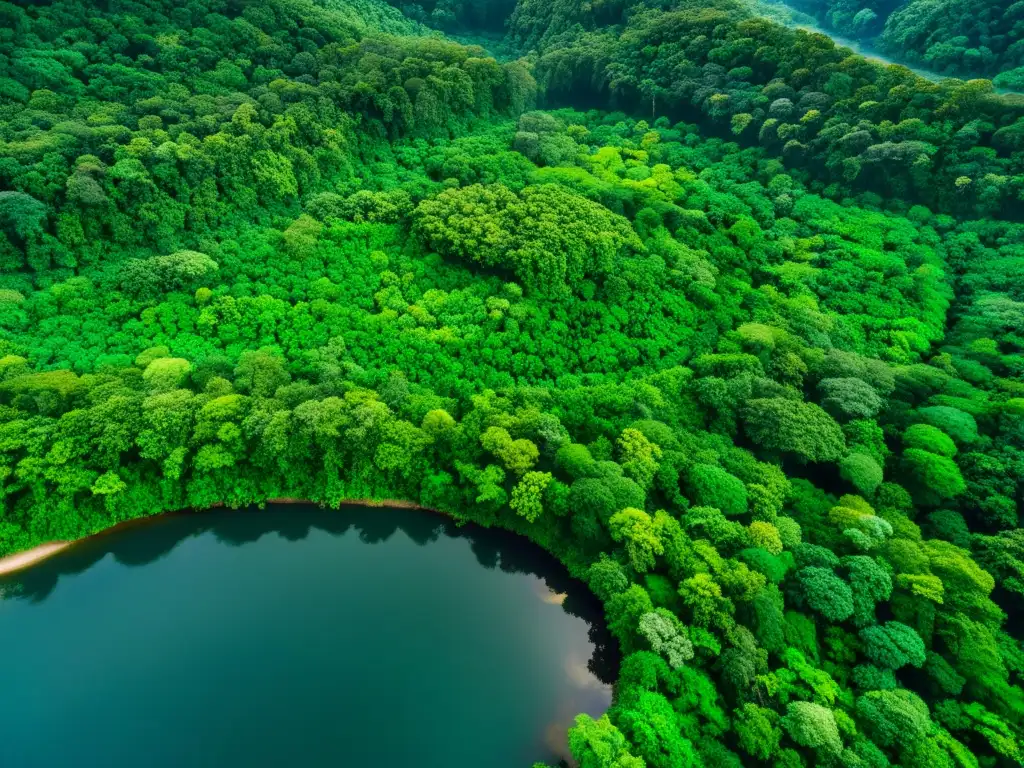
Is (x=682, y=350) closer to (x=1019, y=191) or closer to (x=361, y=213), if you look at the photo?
(x=361, y=213)

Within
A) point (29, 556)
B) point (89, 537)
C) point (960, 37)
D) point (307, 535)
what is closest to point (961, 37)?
point (960, 37)

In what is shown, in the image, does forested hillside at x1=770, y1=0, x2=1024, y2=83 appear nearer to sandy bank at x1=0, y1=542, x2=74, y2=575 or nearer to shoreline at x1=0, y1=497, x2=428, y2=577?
shoreline at x1=0, y1=497, x2=428, y2=577

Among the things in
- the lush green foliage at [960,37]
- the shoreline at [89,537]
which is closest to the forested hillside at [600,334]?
the shoreline at [89,537]

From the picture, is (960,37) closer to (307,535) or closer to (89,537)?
(307,535)

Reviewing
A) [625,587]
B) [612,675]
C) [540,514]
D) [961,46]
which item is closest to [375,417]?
[540,514]

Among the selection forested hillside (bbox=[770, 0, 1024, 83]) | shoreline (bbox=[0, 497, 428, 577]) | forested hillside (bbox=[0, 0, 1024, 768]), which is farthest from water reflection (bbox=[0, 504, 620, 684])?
forested hillside (bbox=[770, 0, 1024, 83])
